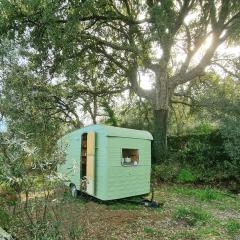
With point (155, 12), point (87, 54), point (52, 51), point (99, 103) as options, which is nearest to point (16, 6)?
point (52, 51)

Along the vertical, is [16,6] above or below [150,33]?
above

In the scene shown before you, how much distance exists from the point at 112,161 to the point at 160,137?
23.0ft

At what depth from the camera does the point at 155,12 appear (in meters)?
13.1

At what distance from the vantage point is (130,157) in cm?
1152

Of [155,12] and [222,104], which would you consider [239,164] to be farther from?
[155,12]

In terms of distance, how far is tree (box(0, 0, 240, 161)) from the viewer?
44.9 feet

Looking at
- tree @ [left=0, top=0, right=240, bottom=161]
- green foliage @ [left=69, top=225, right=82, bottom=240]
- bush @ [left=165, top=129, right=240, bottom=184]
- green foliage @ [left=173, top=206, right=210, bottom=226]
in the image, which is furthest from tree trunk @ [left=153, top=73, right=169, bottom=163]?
green foliage @ [left=69, top=225, right=82, bottom=240]

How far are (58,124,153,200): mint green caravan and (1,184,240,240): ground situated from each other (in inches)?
20.9

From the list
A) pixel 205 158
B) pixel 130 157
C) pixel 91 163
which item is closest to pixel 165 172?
pixel 205 158

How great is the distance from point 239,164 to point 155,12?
707 cm

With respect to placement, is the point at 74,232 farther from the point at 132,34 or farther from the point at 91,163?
the point at 132,34

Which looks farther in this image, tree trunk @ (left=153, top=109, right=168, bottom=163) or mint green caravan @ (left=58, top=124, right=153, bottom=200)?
tree trunk @ (left=153, top=109, right=168, bottom=163)

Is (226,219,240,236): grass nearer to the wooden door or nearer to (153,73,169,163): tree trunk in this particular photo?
the wooden door

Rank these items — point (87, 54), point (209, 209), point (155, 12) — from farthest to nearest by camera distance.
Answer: point (87, 54) → point (155, 12) → point (209, 209)
